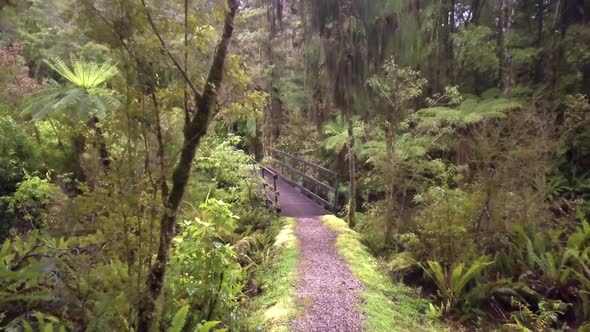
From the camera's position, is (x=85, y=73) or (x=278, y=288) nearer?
(x=85, y=73)

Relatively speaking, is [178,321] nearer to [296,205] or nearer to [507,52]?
[296,205]

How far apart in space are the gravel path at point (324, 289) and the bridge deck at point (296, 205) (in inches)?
71.3

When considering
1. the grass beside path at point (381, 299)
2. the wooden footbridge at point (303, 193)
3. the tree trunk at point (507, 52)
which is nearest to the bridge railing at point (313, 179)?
the wooden footbridge at point (303, 193)

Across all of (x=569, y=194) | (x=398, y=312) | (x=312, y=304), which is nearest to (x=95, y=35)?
(x=312, y=304)

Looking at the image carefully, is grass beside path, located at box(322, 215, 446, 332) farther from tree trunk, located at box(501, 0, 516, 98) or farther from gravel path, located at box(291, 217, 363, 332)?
tree trunk, located at box(501, 0, 516, 98)

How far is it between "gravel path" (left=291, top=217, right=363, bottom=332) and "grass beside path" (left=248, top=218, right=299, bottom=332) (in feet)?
0.45

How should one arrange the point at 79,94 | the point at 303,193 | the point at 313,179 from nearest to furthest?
the point at 79,94 < the point at 313,179 < the point at 303,193

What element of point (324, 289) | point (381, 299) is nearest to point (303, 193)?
point (324, 289)

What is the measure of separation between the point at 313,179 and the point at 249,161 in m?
1.89

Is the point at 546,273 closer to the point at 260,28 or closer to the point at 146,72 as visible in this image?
the point at 146,72

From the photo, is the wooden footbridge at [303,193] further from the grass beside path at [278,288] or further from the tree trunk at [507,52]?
the tree trunk at [507,52]

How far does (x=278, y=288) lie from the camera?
5953 mm

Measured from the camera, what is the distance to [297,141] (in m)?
17.2

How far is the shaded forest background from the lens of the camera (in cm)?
295
